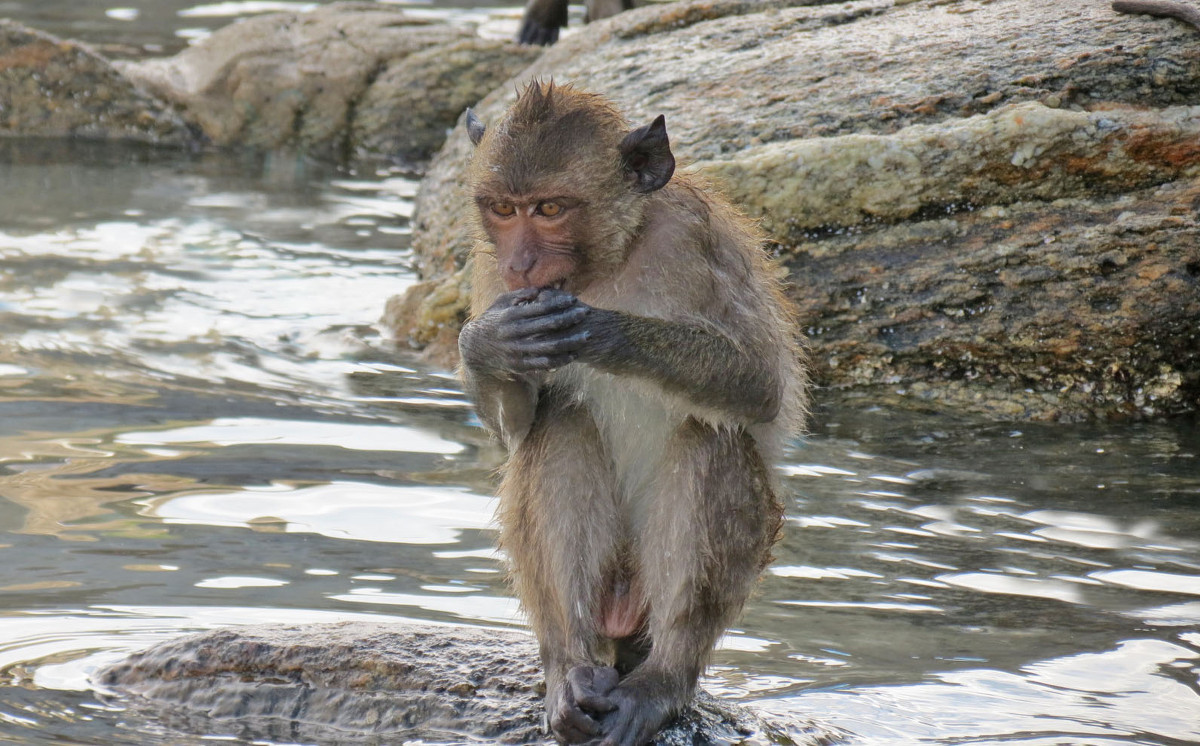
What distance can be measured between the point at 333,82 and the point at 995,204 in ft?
27.9

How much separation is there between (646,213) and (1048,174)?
4121mm

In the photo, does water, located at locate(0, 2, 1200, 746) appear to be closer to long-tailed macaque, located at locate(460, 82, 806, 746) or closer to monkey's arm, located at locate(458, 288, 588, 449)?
long-tailed macaque, located at locate(460, 82, 806, 746)

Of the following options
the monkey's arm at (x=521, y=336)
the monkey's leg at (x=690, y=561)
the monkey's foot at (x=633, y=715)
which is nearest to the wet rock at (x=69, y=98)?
the monkey's arm at (x=521, y=336)

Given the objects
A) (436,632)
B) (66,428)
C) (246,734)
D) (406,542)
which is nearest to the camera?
(246,734)

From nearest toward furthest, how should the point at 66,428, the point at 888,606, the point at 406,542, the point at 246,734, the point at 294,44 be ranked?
1. the point at 246,734
2. the point at 888,606
3. the point at 406,542
4. the point at 66,428
5. the point at 294,44

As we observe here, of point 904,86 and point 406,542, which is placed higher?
point 904,86

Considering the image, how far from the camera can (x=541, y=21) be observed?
15.7 metres

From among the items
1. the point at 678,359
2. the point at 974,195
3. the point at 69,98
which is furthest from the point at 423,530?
the point at 69,98

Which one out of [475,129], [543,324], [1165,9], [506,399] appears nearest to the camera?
[543,324]

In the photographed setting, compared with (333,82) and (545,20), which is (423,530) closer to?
(333,82)

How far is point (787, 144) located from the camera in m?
8.55

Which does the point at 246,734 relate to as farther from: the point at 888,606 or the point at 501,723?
the point at 888,606

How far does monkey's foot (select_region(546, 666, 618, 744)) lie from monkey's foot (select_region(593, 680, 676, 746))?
0.02 m

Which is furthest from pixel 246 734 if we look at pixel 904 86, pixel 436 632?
pixel 904 86
